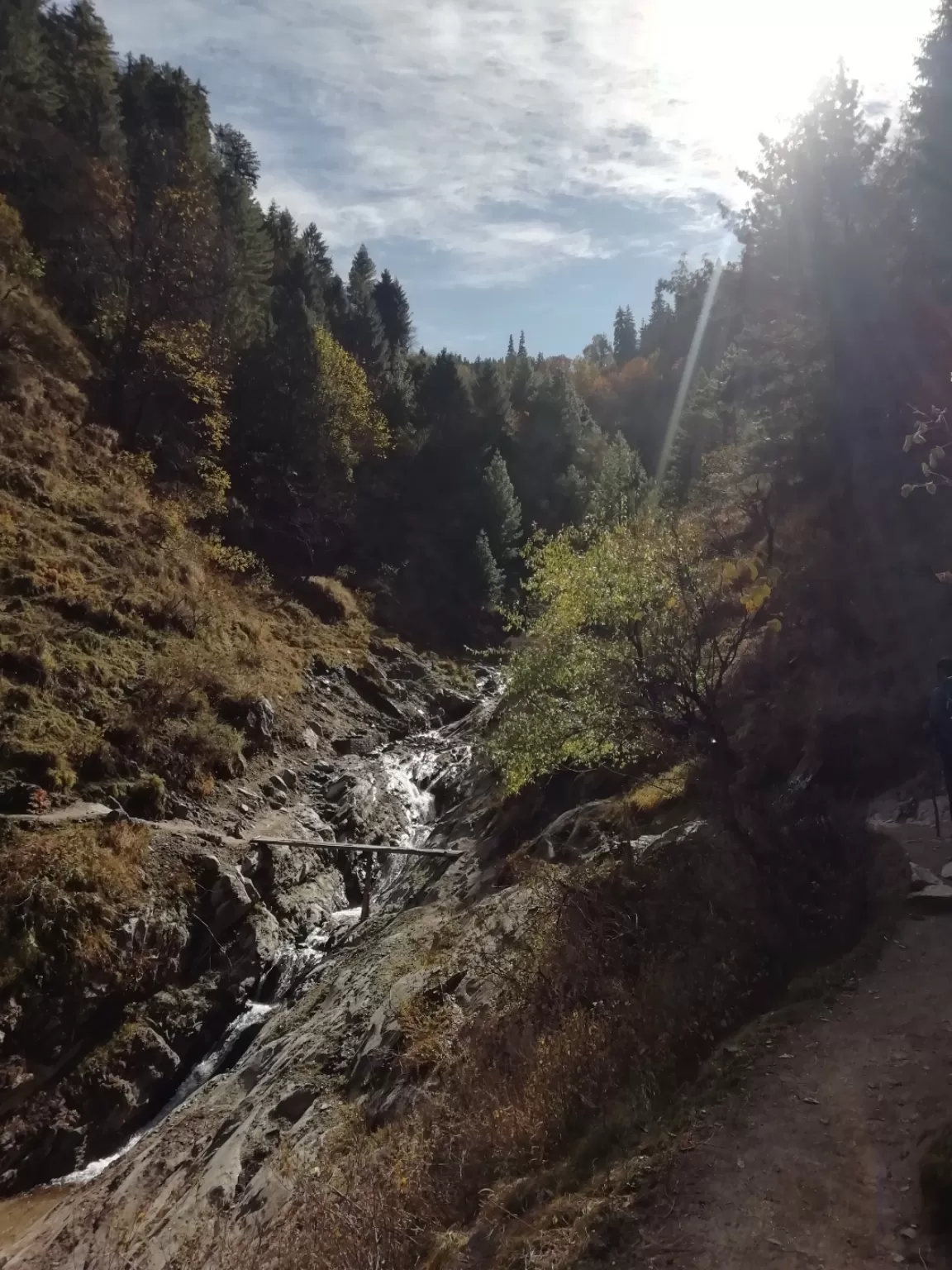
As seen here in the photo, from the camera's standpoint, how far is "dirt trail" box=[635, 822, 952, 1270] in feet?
19.8

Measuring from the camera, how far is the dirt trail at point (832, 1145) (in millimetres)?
6039

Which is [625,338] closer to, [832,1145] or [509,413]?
[509,413]

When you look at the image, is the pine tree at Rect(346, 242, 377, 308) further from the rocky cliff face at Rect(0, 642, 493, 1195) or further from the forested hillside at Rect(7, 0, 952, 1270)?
the rocky cliff face at Rect(0, 642, 493, 1195)

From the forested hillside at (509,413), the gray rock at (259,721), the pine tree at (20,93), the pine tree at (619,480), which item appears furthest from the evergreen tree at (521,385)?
the gray rock at (259,721)

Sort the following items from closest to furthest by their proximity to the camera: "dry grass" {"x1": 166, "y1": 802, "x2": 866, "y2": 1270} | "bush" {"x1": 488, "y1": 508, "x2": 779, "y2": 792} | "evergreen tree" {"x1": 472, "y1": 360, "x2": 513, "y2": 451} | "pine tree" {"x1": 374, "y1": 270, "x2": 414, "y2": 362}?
"dry grass" {"x1": 166, "y1": 802, "x2": 866, "y2": 1270}
"bush" {"x1": 488, "y1": 508, "x2": 779, "y2": 792}
"evergreen tree" {"x1": 472, "y1": 360, "x2": 513, "y2": 451}
"pine tree" {"x1": 374, "y1": 270, "x2": 414, "y2": 362}

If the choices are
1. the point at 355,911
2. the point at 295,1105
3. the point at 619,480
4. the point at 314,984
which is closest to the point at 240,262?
the point at 619,480

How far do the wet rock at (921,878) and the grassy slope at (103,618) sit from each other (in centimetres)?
1805

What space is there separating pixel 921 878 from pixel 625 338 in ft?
425

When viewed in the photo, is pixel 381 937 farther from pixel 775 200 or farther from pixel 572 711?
pixel 775 200

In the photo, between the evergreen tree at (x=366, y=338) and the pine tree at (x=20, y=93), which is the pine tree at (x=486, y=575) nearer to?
the evergreen tree at (x=366, y=338)

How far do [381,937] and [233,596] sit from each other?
2163 cm

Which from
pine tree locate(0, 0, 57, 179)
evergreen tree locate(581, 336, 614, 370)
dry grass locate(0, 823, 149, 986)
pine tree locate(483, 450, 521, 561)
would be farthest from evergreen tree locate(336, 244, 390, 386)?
evergreen tree locate(581, 336, 614, 370)

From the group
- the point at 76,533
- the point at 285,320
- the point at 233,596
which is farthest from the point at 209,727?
the point at 285,320

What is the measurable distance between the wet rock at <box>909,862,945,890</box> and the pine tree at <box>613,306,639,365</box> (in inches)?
4715
